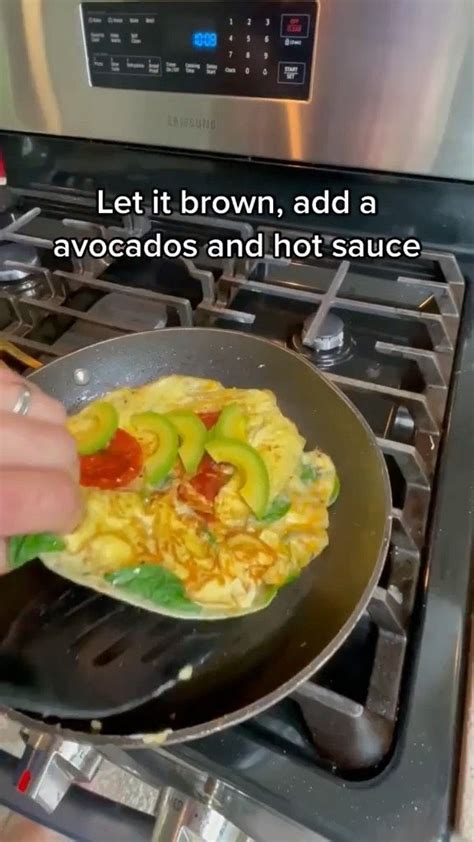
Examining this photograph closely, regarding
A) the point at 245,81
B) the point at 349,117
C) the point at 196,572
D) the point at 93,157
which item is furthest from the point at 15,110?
the point at 196,572

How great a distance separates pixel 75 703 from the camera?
1.69 ft

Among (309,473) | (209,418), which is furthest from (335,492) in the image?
(209,418)

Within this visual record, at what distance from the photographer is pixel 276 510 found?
0.65m

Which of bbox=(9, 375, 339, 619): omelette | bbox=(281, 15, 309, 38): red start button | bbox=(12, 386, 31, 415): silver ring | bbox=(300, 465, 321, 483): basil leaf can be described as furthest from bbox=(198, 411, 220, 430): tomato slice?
bbox=(281, 15, 309, 38): red start button

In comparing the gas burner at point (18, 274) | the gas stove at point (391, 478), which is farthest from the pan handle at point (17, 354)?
the gas burner at point (18, 274)

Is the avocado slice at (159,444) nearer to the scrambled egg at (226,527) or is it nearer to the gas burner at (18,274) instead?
the scrambled egg at (226,527)

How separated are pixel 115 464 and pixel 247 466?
132 mm

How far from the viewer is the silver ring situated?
0.51m

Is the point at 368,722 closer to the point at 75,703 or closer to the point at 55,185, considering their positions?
the point at 75,703

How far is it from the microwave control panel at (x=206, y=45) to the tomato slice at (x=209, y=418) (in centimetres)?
38

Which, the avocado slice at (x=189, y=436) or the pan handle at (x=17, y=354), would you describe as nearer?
the avocado slice at (x=189, y=436)

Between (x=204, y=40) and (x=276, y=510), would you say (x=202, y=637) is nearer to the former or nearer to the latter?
(x=276, y=510)

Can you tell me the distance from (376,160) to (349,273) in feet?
0.47

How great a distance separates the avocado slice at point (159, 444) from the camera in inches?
26.2
